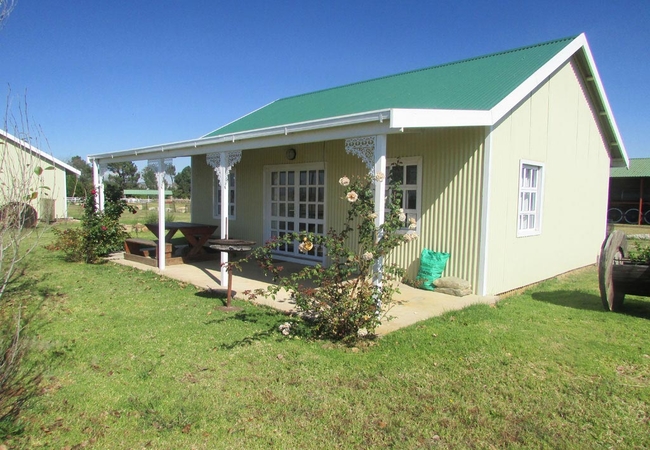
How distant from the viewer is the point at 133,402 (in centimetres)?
349

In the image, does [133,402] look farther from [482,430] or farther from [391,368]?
[482,430]

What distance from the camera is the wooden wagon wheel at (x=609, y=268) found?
225 inches

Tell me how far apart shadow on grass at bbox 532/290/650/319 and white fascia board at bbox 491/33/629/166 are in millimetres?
2841

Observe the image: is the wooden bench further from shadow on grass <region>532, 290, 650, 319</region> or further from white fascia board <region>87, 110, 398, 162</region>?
shadow on grass <region>532, 290, 650, 319</region>

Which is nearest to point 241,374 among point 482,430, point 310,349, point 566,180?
point 310,349

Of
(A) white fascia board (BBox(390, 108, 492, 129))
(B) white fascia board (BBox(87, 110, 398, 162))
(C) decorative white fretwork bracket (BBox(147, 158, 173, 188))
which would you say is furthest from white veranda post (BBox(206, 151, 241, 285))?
(A) white fascia board (BBox(390, 108, 492, 129))

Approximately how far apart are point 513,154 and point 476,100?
3.57 ft

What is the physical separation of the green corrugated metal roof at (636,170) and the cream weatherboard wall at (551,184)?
1791cm

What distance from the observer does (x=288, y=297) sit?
675 centimetres

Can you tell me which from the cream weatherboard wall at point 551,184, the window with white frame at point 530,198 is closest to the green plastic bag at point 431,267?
the cream weatherboard wall at point 551,184

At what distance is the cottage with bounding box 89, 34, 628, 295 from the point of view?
21.6ft

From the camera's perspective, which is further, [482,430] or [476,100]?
[476,100]

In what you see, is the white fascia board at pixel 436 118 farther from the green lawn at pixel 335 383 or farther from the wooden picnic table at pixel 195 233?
the wooden picnic table at pixel 195 233

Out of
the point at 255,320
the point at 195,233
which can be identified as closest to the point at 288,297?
the point at 255,320
